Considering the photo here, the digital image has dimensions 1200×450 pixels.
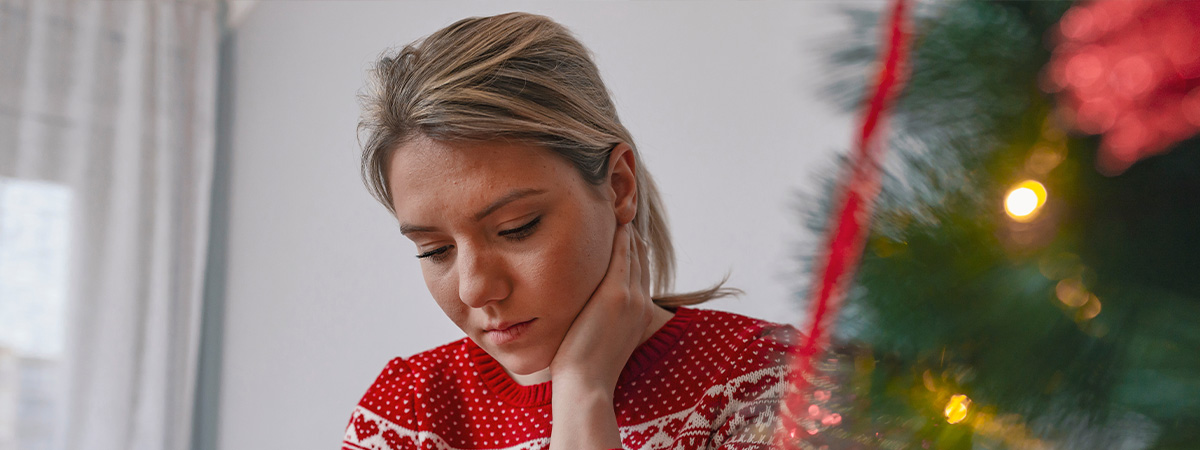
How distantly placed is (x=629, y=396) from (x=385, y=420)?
12.9 inches

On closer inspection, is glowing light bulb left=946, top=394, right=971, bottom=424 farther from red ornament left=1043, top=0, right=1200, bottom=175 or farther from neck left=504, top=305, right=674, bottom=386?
neck left=504, top=305, right=674, bottom=386

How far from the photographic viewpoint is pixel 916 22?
11.4 inches

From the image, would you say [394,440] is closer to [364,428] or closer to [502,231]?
[364,428]

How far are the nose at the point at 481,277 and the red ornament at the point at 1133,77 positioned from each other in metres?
0.67

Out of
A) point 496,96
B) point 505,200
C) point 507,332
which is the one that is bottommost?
point 507,332

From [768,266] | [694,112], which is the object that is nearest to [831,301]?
[768,266]

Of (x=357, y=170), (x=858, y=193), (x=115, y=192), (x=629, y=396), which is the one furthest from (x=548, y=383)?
(x=115, y=192)

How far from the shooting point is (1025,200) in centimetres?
25

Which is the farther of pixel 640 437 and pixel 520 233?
pixel 640 437

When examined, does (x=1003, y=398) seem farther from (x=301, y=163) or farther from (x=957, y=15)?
(x=301, y=163)

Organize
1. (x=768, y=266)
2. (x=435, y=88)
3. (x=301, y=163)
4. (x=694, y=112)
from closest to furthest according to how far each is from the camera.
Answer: (x=435, y=88)
(x=768, y=266)
(x=694, y=112)
(x=301, y=163)

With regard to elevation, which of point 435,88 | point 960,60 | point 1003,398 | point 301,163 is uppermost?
point 301,163

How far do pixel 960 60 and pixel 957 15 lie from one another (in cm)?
2

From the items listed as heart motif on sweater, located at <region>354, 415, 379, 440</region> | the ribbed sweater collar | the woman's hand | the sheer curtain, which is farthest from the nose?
the sheer curtain
